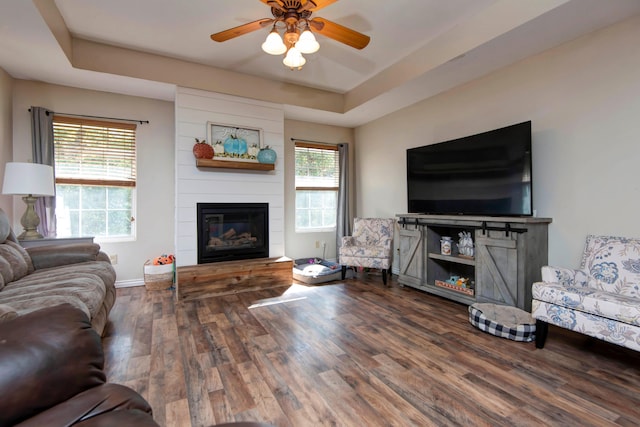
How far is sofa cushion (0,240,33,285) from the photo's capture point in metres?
2.13

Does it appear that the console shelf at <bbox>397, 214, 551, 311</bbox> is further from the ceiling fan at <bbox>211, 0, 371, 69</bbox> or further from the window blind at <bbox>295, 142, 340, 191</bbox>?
the ceiling fan at <bbox>211, 0, 371, 69</bbox>

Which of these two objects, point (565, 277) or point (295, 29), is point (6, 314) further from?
point (565, 277)

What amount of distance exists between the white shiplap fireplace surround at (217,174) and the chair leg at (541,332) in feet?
9.69

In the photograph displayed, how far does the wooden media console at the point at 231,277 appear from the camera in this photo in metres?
3.43

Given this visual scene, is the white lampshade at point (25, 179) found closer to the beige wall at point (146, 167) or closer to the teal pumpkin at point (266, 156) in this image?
the beige wall at point (146, 167)

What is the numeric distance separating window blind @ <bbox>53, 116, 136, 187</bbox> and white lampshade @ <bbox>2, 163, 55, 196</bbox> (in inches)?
27.2

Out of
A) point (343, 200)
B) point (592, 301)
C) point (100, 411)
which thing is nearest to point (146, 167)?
point (343, 200)

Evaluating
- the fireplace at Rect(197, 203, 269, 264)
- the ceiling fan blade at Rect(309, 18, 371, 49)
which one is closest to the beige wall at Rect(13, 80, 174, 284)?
the fireplace at Rect(197, 203, 269, 264)

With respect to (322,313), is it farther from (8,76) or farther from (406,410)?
(8,76)

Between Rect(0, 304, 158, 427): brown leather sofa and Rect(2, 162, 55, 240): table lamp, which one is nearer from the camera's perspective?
Rect(0, 304, 158, 427): brown leather sofa

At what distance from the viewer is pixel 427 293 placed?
3.63 m

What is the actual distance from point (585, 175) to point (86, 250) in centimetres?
449

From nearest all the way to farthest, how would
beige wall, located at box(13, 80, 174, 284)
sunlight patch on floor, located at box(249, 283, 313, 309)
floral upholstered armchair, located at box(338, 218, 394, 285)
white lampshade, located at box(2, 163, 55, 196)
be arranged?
1. white lampshade, located at box(2, 163, 55, 196)
2. sunlight patch on floor, located at box(249, 283, 313, 309)
3. beige wall, located at box(13, 80, 174, 284)
4. floral upholstered armchair, located at box(338, 218, 394, 285)

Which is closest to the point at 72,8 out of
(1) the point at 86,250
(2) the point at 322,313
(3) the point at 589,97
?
(1) the point at 86,250
